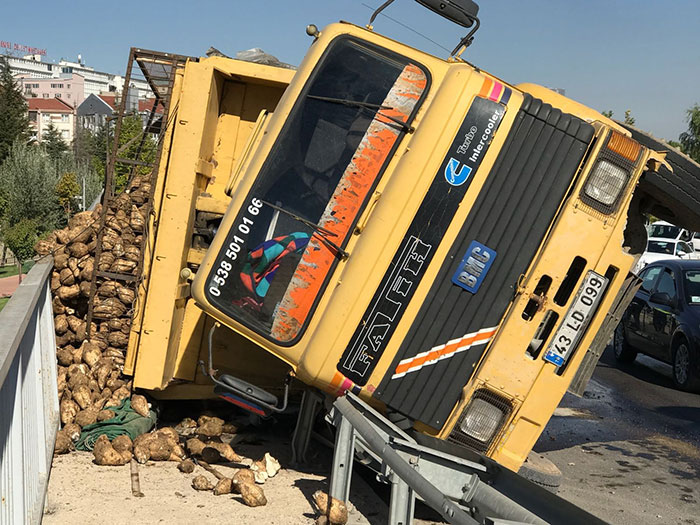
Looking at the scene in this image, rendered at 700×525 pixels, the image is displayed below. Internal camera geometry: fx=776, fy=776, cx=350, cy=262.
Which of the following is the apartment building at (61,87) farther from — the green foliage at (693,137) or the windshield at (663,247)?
the windshield at (663,247)

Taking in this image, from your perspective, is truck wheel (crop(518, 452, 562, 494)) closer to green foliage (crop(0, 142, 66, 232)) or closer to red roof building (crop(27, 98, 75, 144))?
green foliage (crop(0, 142, 66, 232))

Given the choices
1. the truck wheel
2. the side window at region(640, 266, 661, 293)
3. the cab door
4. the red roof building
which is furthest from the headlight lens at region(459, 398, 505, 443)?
the red roof building

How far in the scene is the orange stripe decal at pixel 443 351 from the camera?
4.61 metres

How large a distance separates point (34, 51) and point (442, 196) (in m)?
194

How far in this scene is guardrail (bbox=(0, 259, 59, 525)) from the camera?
3.55m

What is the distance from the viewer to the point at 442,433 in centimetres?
468

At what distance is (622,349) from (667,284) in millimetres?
1396

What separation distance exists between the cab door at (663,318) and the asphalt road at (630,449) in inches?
19.9

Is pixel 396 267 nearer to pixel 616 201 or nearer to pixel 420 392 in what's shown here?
pixel 420 392

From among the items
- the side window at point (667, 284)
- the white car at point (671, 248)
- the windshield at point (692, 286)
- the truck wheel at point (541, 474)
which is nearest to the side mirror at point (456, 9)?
the truck wheel at point (541, 474)

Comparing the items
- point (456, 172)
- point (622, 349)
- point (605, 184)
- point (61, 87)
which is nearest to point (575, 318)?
point (605, 184)

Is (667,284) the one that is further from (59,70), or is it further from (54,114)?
(59,70)

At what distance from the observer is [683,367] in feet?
32.2

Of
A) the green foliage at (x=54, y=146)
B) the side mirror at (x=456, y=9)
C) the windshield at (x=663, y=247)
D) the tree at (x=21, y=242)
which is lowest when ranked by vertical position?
the green foliage at (x=54, y=146)
